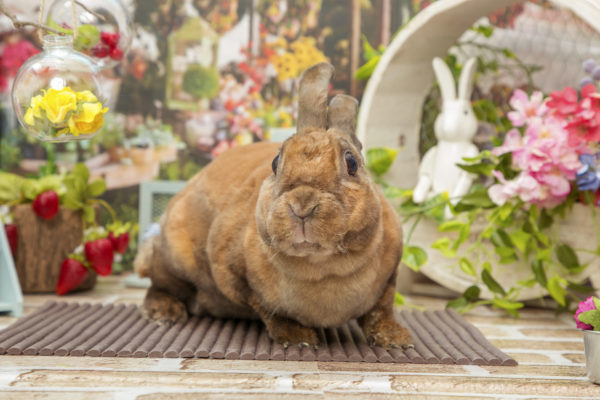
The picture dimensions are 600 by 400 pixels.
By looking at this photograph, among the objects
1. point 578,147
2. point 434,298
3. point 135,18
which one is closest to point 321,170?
point 578,147

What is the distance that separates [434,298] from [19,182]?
1578mm

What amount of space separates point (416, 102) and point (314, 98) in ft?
3.88

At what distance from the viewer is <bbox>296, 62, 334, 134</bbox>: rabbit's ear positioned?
1.56 meters

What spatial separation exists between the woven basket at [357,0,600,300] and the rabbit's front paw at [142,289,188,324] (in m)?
0.90

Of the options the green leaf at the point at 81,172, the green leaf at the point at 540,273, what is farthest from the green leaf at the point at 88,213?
the green leaf at the point at 540,273

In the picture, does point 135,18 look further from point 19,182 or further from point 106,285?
point 106,285

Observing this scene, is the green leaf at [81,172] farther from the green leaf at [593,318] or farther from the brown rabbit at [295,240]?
the green leaf at [593,318]

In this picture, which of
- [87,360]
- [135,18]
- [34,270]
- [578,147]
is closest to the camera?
[87,360]

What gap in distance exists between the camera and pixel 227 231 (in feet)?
5.69

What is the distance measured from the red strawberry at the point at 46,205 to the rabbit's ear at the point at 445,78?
4.71 feet

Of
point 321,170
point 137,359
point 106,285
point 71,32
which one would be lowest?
point 106,285

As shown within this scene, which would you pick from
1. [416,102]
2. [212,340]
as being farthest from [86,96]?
[416,102]

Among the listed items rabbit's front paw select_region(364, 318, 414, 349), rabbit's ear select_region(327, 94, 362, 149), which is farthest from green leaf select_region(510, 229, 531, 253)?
rabbit's ear select_region(327, 94, 362, 149)

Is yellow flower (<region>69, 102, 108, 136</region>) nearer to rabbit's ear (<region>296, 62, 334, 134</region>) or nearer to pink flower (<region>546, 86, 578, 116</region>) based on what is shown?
rabbit's ear (<region>296, 62, 334, 134</region>)
